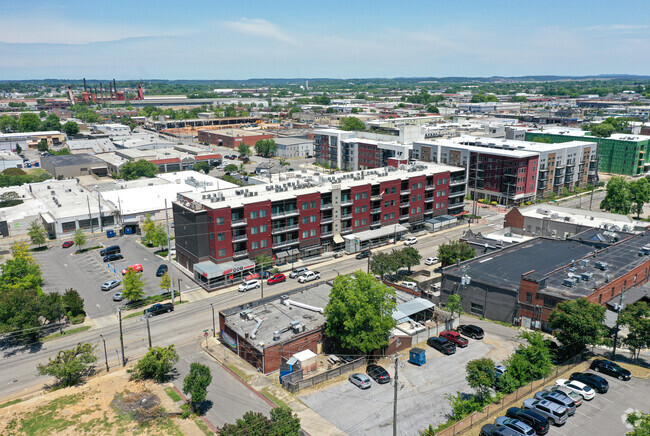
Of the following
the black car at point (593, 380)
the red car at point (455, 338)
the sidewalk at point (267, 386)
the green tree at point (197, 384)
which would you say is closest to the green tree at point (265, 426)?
the sidewalk at point (267, 386)

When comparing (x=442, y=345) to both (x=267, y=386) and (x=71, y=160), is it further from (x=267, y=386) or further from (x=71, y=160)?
(x=71, y=160)

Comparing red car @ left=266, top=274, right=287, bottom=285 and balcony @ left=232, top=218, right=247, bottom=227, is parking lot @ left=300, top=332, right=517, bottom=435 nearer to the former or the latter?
red car @ left=266, top=274, right=287, bottom=285

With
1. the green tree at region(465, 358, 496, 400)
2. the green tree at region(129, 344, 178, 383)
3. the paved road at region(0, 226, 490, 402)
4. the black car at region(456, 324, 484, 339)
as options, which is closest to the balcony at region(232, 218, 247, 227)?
the paved road at region(0, 226, 490, 402)

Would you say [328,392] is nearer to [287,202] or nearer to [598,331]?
[598,331]

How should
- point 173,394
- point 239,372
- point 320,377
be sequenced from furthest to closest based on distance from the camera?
point 239,372 < point 320,377 < point 173,394

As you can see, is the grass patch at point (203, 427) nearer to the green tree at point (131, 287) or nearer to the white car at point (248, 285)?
the green tree at point (131, 287)

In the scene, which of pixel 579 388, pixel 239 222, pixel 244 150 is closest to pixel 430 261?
pixel 239 222
